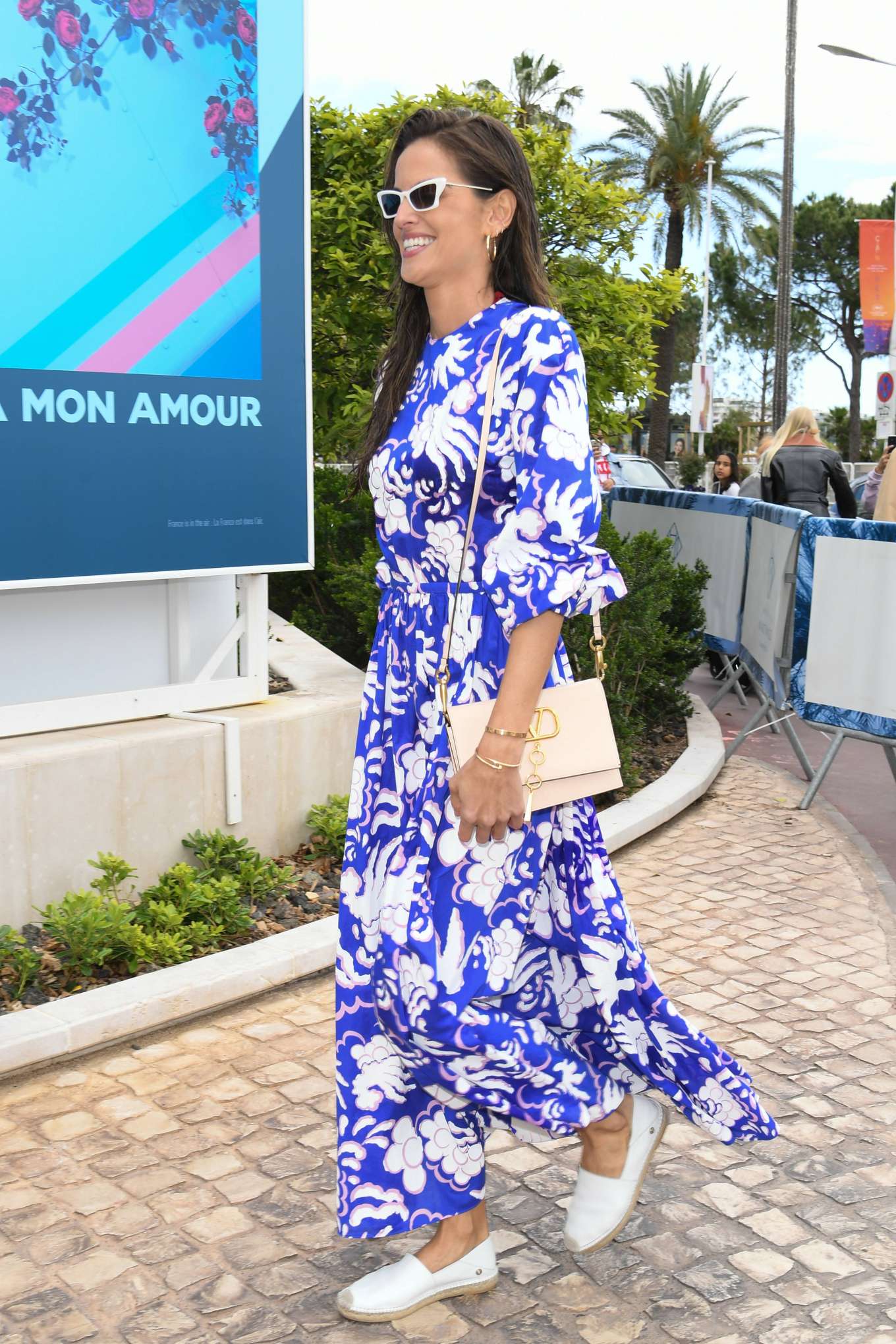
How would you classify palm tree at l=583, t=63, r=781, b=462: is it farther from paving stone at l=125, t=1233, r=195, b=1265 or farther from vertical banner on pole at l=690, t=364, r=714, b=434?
paving stone at l=125, t=1233, r=195, b=1265

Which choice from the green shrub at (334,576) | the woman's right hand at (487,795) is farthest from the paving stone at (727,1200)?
the green shrub at (334,576)

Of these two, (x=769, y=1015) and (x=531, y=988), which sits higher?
(x=531, y=988)

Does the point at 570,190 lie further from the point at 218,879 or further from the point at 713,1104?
the point at 713,1104

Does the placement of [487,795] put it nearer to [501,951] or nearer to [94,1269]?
[501,951]

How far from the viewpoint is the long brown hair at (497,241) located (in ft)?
8.62

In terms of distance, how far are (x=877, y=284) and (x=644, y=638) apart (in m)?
11.0

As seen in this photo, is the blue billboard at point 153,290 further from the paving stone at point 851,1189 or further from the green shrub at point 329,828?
the paving stone at point 851,1189

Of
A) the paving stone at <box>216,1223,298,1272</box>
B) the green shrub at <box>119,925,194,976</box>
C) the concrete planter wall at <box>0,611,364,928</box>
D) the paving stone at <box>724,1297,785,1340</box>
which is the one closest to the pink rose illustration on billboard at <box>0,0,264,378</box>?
the concrete planter wall at <box>0,611,364,928</box>

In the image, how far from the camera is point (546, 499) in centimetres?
247

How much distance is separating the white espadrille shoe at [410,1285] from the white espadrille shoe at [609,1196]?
0.18 meters

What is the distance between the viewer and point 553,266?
31.4 feet

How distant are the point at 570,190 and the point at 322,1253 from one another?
7.73m

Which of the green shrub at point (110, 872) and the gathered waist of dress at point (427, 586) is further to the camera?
the green shrub at point (110, 872)

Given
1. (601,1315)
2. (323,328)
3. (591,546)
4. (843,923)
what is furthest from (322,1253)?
(323,328)
